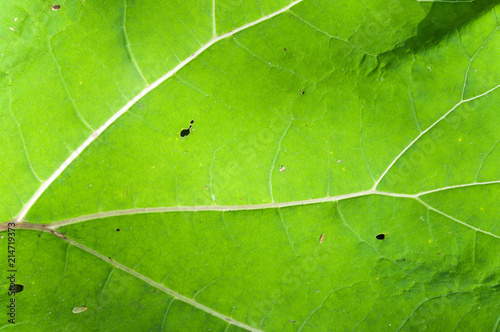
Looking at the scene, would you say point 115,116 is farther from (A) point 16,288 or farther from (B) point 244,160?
(A) point 16,288

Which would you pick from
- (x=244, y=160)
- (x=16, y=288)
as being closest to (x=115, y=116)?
(x=244, y=160)

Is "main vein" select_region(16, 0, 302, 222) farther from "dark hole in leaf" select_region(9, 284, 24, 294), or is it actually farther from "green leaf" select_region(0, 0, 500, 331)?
"dark hole in leaf" select_region(9, 284, 24, 294)

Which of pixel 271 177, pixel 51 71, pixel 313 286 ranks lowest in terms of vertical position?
pixel 313 286

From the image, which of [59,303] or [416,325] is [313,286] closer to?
[416,325]

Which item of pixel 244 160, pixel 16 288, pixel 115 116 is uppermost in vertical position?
pixel 115 116

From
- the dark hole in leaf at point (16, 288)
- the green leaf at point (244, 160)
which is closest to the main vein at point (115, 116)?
the green leaf at point (244, 160)

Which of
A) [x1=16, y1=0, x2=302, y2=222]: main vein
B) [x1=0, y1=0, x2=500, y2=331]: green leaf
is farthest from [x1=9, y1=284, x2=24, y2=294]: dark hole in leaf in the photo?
[x1=16, y1=0, x2=302, y2=222]: main vein

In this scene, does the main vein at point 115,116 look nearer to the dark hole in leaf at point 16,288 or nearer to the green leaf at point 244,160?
the green leaf at point 244,160

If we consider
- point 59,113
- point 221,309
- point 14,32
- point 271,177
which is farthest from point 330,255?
point 14,32
